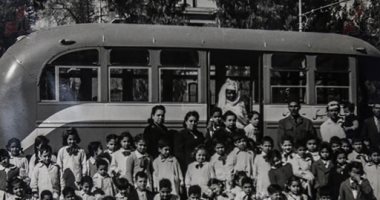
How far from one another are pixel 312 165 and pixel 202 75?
1.98 m

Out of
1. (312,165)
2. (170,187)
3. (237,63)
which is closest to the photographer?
(170,187)

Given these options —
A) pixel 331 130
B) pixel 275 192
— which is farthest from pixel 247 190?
pixel 331 130

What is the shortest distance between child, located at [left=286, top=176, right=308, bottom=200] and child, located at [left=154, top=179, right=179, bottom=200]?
1354 mm

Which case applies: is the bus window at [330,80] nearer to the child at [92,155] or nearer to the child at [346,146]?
the child at [346,146]

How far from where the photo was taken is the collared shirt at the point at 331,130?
9945 mm

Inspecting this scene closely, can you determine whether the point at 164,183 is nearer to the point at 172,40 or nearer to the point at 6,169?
the point at 6,169

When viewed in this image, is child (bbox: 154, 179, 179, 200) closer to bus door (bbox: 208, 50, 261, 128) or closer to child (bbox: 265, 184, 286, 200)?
child (bbox: 265, 184, 286, 200)

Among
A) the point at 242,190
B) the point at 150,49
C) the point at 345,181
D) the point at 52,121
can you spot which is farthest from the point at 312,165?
the point at 52,121

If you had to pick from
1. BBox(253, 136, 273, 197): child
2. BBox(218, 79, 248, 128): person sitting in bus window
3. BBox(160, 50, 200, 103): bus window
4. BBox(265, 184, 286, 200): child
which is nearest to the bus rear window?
BBox(160, 50, 200, 103): bus window

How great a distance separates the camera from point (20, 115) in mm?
9391

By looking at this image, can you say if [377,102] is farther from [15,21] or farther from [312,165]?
[15,21]

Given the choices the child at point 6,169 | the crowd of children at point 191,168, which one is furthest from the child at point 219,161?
the child at point 6,169

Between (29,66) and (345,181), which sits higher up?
(29,66)

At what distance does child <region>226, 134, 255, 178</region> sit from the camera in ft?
29.5
